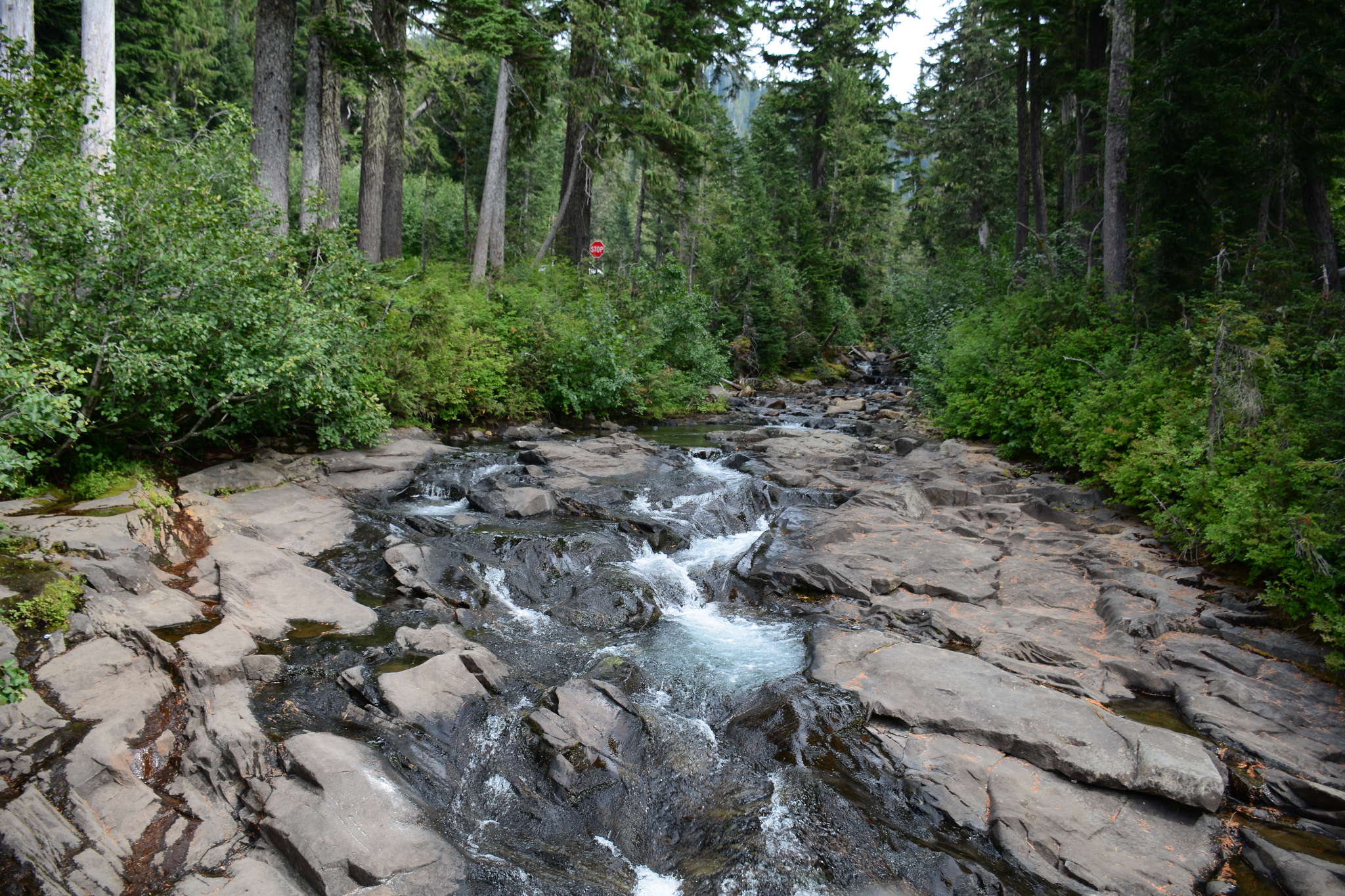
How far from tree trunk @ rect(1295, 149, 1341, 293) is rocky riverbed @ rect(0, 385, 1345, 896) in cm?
604

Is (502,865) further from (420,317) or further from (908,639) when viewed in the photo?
(420,317)

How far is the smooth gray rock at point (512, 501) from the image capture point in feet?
33.2

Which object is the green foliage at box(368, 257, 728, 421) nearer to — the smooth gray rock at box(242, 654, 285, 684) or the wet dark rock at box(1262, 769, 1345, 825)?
the smooth gray rock at box(242, 654, 285, 684)

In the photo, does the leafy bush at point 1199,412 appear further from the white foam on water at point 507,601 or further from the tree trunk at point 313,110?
the tree trunk at point 313,110

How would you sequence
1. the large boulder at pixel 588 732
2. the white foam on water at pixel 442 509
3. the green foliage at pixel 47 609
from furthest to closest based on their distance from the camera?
the white foam on water at pixel 442 509 → the large boulder at pixel 588 732 → the green foliage at pixel 47 609

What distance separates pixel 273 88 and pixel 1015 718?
48.7 feet

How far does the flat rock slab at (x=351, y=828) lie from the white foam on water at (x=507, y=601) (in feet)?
9.21

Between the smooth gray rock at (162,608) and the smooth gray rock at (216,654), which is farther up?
the smooth gray rock at (162,608)

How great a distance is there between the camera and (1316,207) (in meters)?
11.6

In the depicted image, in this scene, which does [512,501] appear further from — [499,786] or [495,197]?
[495,197]

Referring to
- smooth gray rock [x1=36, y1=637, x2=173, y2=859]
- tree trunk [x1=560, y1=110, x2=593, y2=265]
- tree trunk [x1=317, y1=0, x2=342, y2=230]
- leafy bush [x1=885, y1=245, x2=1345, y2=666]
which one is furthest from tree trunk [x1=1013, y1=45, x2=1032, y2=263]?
smooth gray rock [x1=36, y1=637, x2=173, y2=859]

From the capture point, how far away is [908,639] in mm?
7031

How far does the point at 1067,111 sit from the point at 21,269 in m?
33.3

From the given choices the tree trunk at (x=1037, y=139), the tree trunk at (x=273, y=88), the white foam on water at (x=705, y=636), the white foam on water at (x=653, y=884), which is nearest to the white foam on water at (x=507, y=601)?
the white foam on water at (x=705, y=636)
